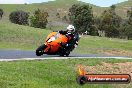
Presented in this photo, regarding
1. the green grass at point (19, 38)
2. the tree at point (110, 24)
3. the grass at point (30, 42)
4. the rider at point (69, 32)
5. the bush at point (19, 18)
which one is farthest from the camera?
the bush at point (19, 18)

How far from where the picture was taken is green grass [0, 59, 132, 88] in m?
12.5

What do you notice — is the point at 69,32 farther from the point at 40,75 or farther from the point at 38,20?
the point at 38,20

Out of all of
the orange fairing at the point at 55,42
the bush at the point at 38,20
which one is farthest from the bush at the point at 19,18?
the orange fairing at the point at 55,42

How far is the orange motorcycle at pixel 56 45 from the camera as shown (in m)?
20.6

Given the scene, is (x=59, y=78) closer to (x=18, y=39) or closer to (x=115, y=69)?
(x=115, y=69)

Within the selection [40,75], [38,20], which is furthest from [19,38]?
[38,20]

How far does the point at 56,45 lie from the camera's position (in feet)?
68.5

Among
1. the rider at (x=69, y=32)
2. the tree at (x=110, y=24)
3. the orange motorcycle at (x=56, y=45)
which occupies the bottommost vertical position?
the tree at (x=110, y=24)

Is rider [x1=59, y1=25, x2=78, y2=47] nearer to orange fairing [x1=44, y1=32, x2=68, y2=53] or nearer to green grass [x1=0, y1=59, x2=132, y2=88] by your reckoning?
orange fairing [x1=44, y1=32, x2=68, y2=53]

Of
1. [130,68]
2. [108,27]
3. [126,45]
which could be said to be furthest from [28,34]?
[108,27]

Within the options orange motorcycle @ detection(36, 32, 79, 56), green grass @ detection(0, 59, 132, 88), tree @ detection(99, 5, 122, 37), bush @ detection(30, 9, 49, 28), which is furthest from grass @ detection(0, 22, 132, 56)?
bush @ detection(30, 9, 49, 28)

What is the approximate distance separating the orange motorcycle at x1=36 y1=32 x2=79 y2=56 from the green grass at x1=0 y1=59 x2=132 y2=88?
3.33m

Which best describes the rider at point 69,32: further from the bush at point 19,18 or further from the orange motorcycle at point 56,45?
the bush at point 19,18

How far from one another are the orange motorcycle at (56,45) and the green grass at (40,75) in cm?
333
